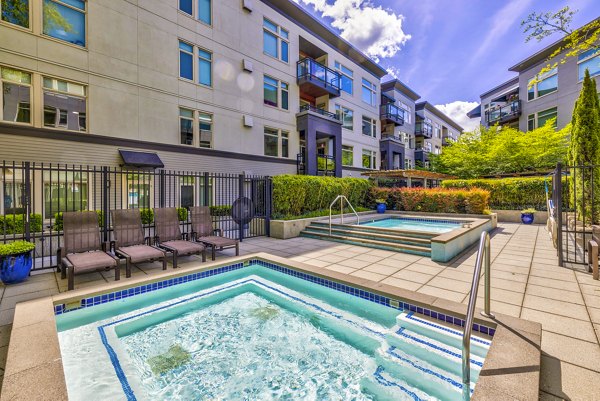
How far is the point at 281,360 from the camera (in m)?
3.02

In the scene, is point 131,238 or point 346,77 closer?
point 131,238

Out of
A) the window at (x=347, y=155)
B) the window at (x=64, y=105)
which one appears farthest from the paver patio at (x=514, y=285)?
the window at (x=347, y=155)

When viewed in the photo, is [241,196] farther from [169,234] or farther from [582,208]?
[582,208]

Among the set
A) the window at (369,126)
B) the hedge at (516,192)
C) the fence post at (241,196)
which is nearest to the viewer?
the fence post at (241,196)

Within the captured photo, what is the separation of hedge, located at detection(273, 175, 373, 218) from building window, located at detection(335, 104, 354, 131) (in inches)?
349

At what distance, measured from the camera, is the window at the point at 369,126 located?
2338cm

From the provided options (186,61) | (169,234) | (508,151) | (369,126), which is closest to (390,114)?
(369,126)

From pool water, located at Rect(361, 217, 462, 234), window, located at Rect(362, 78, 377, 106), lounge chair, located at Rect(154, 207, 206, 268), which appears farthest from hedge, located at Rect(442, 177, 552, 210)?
lounge chair, located at Rect(154, 207, 206, 268)

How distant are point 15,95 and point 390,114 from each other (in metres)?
24.7

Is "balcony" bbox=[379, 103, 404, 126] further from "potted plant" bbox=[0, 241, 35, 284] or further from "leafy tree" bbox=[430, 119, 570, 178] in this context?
"potted plant" bbox=[0, 241, 35, 284]

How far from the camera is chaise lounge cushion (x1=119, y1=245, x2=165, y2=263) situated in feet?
16.2

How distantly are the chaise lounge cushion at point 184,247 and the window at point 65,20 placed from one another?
30.8ft

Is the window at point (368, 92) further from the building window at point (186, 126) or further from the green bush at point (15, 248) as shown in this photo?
the green bush at point (15, 248)

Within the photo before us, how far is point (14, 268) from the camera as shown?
4402mm
